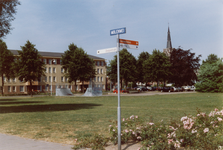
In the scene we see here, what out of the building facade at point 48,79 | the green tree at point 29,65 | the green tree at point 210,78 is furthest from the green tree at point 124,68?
the green tree at point 29,65

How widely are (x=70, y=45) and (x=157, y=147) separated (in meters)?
62.9

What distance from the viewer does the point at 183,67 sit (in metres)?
68.4

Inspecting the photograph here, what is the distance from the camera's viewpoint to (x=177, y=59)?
70.2m

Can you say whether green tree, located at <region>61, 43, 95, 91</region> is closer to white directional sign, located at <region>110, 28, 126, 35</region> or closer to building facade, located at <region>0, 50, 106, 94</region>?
building facade, located at <region>0, 50, 106, 94</region>

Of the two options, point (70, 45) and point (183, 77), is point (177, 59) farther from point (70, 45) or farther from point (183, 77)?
point (70, 45)

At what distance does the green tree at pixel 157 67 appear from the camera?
67062mm

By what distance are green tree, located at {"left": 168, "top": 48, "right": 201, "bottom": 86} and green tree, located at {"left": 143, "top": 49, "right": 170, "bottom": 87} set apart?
2730 mm

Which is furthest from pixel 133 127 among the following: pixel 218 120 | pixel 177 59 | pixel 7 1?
pixel 177 59

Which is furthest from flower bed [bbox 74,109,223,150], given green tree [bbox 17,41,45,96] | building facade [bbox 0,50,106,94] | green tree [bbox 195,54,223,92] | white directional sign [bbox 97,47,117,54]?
building facade [bbox 0,50,106,94]

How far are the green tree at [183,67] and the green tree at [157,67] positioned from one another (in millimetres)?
2730

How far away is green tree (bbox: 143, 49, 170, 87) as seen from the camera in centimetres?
6706

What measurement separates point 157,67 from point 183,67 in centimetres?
788

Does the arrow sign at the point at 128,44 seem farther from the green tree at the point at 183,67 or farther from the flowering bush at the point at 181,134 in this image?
the green tree at the point at 183,67

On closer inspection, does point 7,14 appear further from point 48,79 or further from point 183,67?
point 48,79
